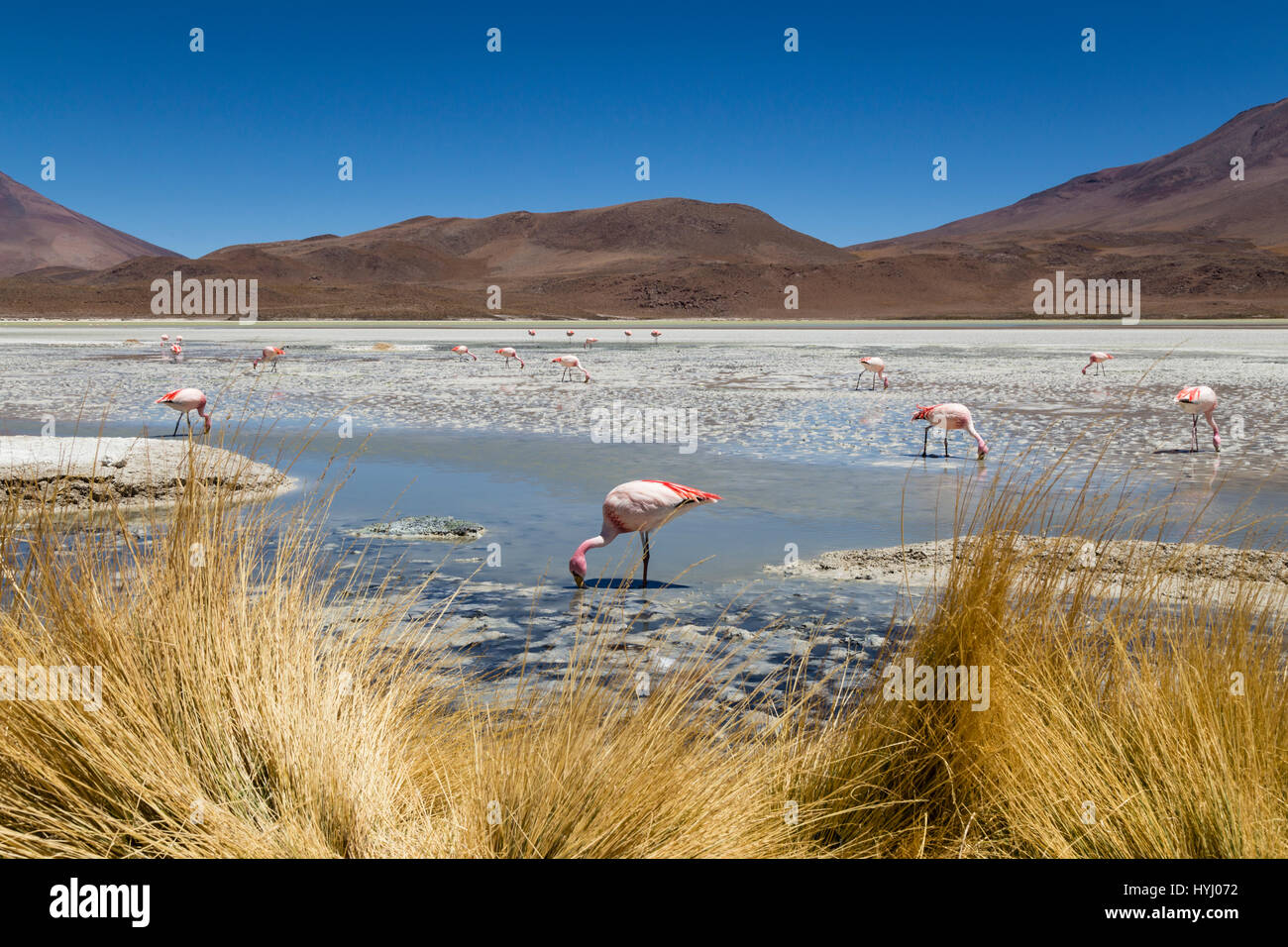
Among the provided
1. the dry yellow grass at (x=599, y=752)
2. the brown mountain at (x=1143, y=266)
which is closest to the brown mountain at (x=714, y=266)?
the brown mountain at (x=1143, y=266)

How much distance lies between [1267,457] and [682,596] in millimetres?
6358

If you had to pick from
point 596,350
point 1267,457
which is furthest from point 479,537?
point 596,350

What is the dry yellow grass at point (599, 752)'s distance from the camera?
2223mm

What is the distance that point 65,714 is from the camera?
2.28 meters

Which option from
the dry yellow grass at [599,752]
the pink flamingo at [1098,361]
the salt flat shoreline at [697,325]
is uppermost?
the salt flat shoreline at [697,325]

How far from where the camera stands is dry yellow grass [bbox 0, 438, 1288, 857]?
222 centimetres

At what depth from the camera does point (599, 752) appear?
7.73 ft

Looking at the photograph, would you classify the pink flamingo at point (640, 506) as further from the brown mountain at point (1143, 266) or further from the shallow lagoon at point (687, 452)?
the brown mountain at point (1143, 266)

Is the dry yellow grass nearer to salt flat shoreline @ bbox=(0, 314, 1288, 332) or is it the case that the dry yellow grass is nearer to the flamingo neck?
the flamingo neck

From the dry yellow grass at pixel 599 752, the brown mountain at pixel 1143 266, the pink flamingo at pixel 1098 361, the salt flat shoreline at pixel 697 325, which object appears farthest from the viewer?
the brown mountain at pixel 1143 266

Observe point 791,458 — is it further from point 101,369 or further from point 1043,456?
point 101,369

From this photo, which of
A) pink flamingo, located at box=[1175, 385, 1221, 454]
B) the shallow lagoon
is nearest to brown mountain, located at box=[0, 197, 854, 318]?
the shallow lagoon

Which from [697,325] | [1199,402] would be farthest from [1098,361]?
[697,325]

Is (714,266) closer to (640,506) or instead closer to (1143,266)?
(1143,266)
